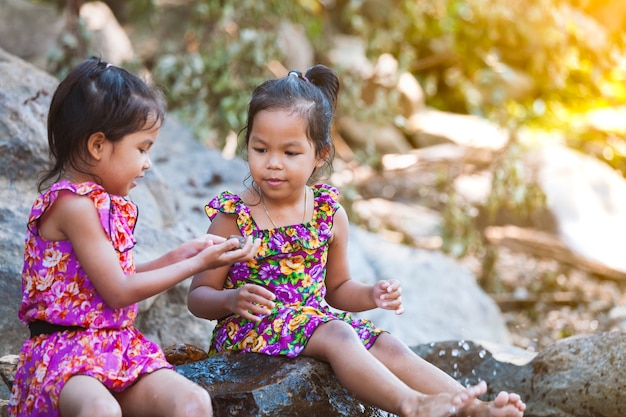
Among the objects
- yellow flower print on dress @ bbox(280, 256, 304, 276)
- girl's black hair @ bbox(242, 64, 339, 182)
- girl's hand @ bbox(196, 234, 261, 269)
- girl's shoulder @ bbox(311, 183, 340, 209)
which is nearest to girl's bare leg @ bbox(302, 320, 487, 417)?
yellow flower print on dress @ bbox(280, 256, 304, 276)

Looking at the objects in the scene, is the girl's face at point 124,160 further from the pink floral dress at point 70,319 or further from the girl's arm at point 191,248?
the girl's arm at point 191,248

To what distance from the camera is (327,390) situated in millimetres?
2541

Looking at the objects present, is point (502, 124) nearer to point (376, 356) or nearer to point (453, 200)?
point (453, 200)

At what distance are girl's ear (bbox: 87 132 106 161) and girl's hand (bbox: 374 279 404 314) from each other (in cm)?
99

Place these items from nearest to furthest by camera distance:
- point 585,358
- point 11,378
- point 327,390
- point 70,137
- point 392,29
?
point 70,137, point 327,390, point 11,378, point 585,358, point 392,29

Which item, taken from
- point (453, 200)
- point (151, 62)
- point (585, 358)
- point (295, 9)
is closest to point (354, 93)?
point (295, 9)

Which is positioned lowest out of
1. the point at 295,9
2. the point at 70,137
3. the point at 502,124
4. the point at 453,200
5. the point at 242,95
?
the point at 453,200

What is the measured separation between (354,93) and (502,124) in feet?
4.23

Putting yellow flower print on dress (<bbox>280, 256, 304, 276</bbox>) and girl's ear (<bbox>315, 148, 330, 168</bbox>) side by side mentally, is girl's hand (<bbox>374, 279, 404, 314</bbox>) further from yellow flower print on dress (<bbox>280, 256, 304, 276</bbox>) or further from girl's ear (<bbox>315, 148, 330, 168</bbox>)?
girl's ear (<bbox>315, 148, 330, 168</bbox>)

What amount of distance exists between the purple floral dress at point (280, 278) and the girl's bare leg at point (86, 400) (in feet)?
2.01

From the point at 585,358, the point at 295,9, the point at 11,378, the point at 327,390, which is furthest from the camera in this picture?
the point at 295,9

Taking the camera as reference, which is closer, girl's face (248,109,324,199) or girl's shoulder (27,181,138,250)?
girl's shoulder (27,181,138,250)

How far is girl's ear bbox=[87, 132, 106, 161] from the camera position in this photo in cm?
229

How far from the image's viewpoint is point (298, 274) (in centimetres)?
279
